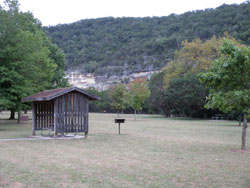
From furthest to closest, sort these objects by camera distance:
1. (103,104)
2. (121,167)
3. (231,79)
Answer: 1. (103,104)
2. (231,79)
3. (121,167)

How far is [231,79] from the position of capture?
14078mm

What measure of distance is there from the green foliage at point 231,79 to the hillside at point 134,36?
2819 inches

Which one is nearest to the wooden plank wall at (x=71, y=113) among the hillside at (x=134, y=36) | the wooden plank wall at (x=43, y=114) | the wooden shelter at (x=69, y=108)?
the wooden shelter at (x=69, y=108)

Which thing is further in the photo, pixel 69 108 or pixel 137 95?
pixel 137 95

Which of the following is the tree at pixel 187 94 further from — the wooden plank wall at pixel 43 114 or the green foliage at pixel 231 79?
the green foliage at pixel 231 79

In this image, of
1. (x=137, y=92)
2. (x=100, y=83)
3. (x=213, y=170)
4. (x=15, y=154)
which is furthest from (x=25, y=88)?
(x=100, y=83)

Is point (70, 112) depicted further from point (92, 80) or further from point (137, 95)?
point (92, 80)

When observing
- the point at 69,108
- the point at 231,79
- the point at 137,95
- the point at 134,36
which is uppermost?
the point at 134,36

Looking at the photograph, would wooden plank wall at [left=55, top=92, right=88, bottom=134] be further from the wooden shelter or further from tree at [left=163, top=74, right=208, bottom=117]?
tree at [left=163, top=74, right=208, bottom=117]

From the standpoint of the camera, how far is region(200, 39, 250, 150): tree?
1338 cm

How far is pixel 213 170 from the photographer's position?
9586 millimetres

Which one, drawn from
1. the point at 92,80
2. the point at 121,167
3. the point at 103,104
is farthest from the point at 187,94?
the point at 92,80

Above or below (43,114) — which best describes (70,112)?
above

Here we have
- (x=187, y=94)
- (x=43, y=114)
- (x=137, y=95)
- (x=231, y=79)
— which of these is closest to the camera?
(x=231, y=79)
